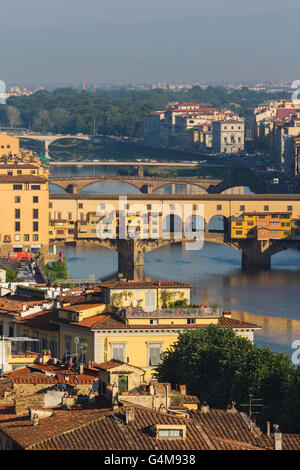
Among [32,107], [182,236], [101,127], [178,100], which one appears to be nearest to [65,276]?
[182,236]

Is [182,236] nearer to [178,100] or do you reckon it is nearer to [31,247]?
[31,247]

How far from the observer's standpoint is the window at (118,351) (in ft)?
56.7

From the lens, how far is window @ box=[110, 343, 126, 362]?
17.3 metres

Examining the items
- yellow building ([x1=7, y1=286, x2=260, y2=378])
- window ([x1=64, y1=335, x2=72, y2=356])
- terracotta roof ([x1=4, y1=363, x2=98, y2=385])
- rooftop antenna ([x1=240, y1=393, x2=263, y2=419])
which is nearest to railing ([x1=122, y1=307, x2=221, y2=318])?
yellow building ([x1=7, y1=286, x2=260, y2=378])

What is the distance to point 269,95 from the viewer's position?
174500mm

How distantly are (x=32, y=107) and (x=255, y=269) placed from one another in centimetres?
9862

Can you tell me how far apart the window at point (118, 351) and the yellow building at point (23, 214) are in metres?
29.8

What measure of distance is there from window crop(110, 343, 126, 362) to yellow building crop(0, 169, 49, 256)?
2976cm

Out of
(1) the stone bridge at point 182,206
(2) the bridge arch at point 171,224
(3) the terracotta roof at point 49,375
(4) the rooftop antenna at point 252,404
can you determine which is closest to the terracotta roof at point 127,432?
(3) the terracotta roof at point 49,375

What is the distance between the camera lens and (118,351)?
57.0 ft

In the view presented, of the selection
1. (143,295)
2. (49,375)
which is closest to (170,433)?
(49,375)

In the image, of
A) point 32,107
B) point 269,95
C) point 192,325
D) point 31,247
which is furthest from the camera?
point 269,95

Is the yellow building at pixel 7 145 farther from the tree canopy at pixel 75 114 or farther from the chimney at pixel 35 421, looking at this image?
the tree canopy at pixel 75 114
